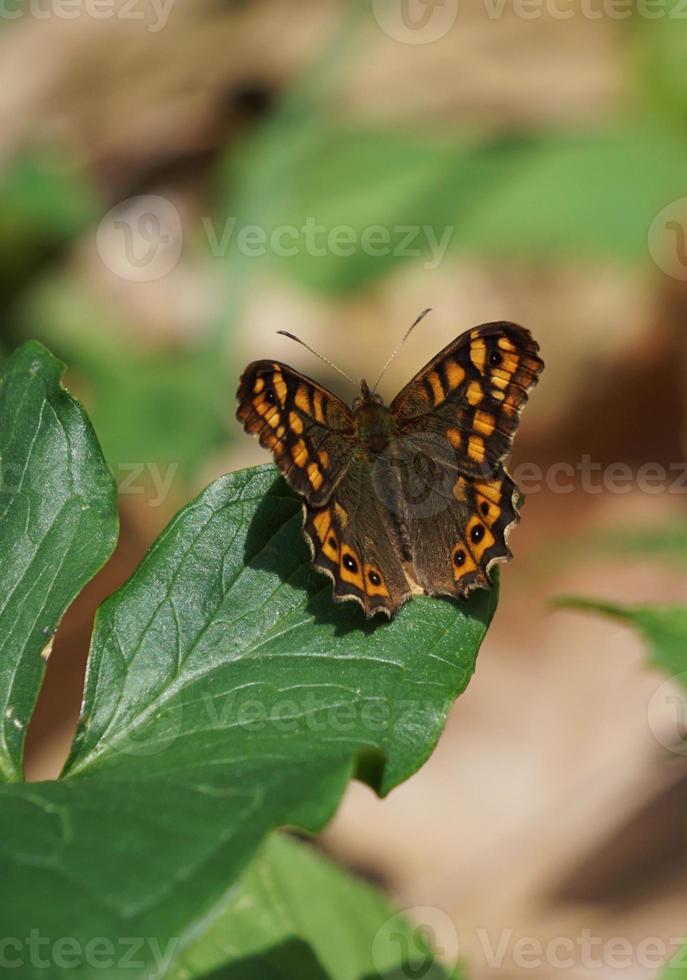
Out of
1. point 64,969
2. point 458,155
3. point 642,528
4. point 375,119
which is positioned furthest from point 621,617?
point 375,119

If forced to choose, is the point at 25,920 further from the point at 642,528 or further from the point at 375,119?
the point at 375,119

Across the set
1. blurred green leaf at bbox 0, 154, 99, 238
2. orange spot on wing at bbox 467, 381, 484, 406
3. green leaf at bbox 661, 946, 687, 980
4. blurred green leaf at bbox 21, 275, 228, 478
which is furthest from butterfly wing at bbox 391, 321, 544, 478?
blurred green leaf at bbox 0, 154, 99, 238

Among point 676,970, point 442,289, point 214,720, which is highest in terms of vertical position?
point 442,289

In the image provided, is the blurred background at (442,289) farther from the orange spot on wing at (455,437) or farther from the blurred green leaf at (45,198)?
the orange spot on wing at (455,437)

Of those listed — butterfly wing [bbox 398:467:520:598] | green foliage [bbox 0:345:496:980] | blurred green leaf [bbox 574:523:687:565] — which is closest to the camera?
green foliage [bbox 0:345:496:980]

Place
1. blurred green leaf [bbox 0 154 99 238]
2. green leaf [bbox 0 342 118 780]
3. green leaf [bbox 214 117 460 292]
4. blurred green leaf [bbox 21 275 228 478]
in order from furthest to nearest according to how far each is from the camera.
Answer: blurred green leaf [bbox 0 154 99 238], green leaf [bbox 214 117 460 292], blurred green leaf [bbox 21 275 228 478], green leaf [bbox 0 342 118 780]

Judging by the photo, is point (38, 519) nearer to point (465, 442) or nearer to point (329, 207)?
point (465, 442)

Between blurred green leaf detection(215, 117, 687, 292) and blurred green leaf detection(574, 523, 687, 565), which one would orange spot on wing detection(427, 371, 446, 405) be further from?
blurred green leaf detection(215, 117, 687, 292)

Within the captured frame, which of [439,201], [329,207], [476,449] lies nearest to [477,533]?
[476,449]
